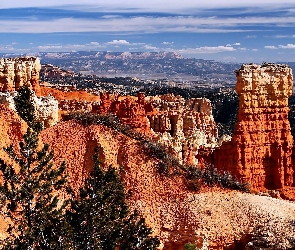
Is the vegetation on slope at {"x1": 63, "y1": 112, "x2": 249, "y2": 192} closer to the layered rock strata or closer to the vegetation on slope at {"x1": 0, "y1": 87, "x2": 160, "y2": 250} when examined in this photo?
the vegetation on slope at {"x1": 0, "y1": 87, "x2": 160, "y2": 250}

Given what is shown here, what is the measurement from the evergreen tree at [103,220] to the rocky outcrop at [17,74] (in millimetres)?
35575

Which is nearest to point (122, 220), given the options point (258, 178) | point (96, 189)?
point (96, 189)

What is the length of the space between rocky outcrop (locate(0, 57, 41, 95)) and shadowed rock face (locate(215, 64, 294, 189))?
77.4 ft

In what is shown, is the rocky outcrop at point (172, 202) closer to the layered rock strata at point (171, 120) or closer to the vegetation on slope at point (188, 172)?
the vegetation on slope at point (188, 172)

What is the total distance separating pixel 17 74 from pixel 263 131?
89.7ft

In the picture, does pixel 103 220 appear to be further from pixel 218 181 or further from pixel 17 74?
pixel 17 74

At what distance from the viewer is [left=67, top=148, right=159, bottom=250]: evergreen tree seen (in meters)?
16.9

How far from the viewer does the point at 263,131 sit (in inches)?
1473

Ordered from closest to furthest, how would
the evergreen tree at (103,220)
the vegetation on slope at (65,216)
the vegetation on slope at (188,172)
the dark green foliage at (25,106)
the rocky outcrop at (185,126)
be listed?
the vegetation on slope at (65,216) → the evergreen tree at (103,220) → the vegetation on slope at (188,172) → the dark green foliage at (25,106) → the rocky outcrop at (185,126)

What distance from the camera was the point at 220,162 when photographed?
38500 mm

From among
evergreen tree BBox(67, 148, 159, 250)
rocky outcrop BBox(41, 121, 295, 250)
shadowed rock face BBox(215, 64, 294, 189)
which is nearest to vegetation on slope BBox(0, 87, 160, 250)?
evergreen tree BBox(67, 148, 159, 250)

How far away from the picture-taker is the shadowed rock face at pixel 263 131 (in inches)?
1443

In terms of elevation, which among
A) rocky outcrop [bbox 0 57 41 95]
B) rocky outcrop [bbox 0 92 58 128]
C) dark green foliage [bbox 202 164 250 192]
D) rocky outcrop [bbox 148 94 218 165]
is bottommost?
rocky outcrop [bbox 148 94 218 165]

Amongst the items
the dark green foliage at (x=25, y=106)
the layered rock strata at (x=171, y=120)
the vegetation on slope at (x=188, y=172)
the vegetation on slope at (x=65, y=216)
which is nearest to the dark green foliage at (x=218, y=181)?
the vegetation on slope at (x=188, y=172)
